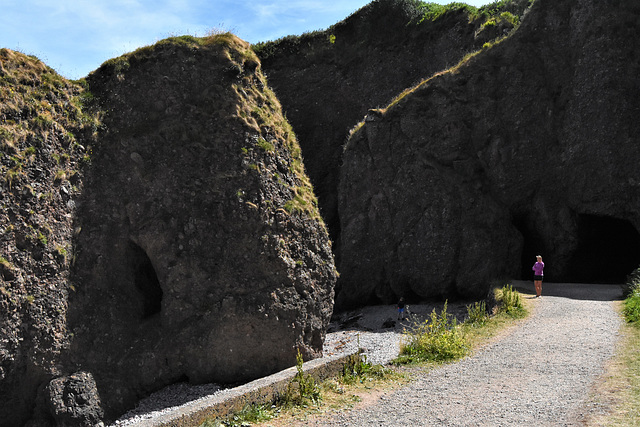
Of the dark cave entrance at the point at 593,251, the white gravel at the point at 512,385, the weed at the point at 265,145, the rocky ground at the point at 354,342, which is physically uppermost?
Result: the weed at the point at 265,145

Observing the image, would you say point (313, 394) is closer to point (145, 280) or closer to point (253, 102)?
point (145, 280)

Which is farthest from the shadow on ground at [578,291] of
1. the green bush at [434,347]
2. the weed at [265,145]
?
the weed at [265,145]

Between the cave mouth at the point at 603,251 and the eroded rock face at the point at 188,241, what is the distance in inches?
650

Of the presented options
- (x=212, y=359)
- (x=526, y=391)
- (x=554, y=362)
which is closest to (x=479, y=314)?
(x=554, y=362)

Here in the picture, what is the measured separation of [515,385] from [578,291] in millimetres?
13979

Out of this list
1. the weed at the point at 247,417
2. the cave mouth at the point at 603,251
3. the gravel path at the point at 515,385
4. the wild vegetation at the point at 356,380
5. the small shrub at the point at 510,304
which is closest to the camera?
the weed at the point at 247,417

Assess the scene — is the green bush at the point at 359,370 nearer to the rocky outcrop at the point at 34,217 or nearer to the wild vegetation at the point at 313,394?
the wild vegetation at the point at 313,394

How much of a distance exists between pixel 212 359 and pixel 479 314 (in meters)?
8.58

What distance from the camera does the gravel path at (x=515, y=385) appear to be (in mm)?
7883

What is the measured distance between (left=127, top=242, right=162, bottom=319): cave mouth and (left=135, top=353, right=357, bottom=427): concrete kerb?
5.88 meters

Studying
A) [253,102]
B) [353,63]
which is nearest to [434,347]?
[253,102]

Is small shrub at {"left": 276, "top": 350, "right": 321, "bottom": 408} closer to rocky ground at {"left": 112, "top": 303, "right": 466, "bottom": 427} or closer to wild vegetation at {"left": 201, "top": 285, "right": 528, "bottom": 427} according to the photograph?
wild vegetation at {"left": 201, "top": 285, "right": 528, "bottom": 427}

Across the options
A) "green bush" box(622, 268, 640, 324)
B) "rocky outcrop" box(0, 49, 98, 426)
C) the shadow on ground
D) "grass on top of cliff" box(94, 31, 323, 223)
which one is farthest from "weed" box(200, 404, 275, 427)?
the shadow on ground

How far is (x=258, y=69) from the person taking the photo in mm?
17641
